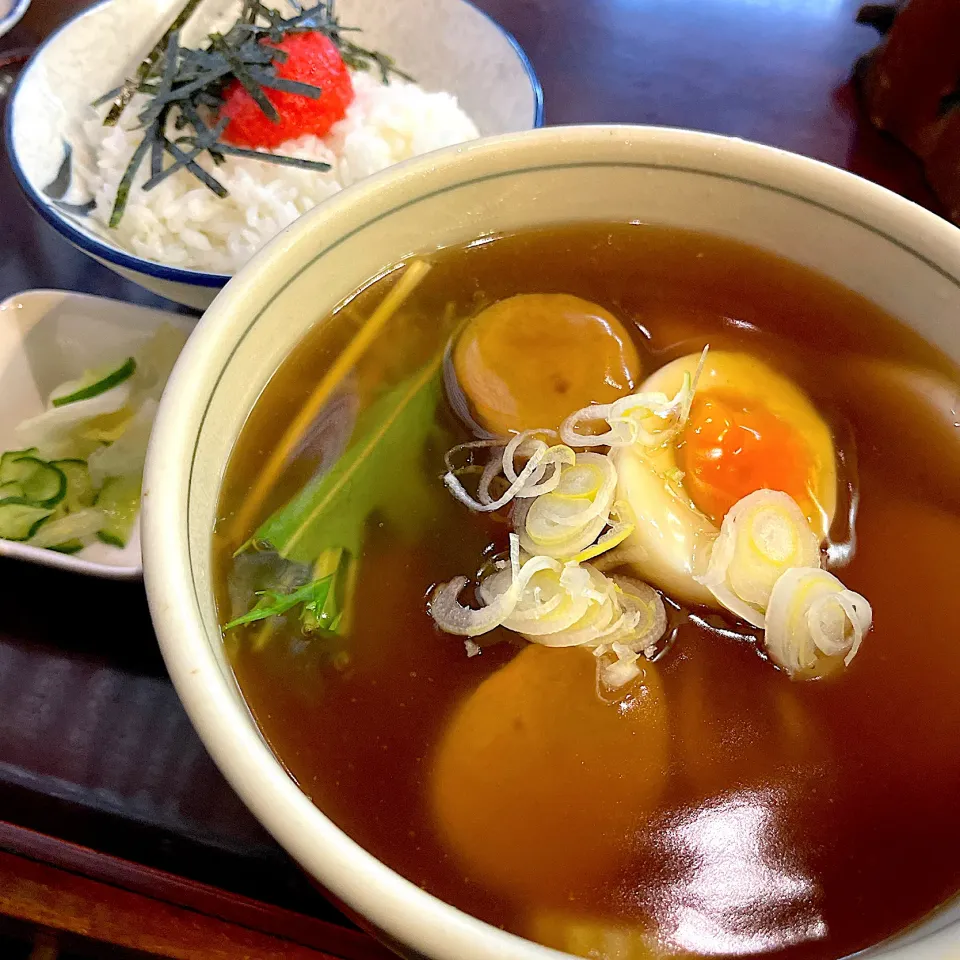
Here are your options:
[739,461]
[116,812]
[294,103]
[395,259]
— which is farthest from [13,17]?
[739,461]

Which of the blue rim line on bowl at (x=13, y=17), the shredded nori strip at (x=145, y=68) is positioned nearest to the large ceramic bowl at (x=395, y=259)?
the shredded nori strip at (x=145, y=68)

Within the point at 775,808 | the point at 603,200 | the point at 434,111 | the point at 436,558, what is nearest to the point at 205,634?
the point at 436,558

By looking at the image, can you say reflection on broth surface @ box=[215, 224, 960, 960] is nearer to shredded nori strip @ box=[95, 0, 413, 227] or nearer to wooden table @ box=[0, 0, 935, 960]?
wooden table @ box=[0, 0, 935, 960]

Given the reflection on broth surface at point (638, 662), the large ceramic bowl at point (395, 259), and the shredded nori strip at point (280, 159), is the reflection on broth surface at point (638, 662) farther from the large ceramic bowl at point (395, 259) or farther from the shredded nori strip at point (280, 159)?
the shredded nori strip at point (280, 159)

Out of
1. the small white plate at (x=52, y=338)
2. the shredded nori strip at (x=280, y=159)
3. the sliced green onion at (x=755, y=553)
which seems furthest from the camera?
the shredded nori strip at (x=280, y=159)

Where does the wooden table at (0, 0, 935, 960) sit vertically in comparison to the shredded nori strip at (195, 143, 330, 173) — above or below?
below

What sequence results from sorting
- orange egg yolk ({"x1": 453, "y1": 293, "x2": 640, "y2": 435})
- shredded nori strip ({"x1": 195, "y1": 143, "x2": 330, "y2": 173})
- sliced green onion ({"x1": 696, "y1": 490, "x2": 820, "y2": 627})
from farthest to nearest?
shredded nori strip ({"x1": 195, "y1": 143, "x2": 330, "y2": 173}) < orange egg yolk ({"x1": 453, "y1": 293, "x2": 640, "y2": 435}) < sliced green onion ({"x1": 696, "y1": 490, "x2": 820, "y2": 627})

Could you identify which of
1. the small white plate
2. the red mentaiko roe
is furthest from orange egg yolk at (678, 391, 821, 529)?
the red mentaiko roe
